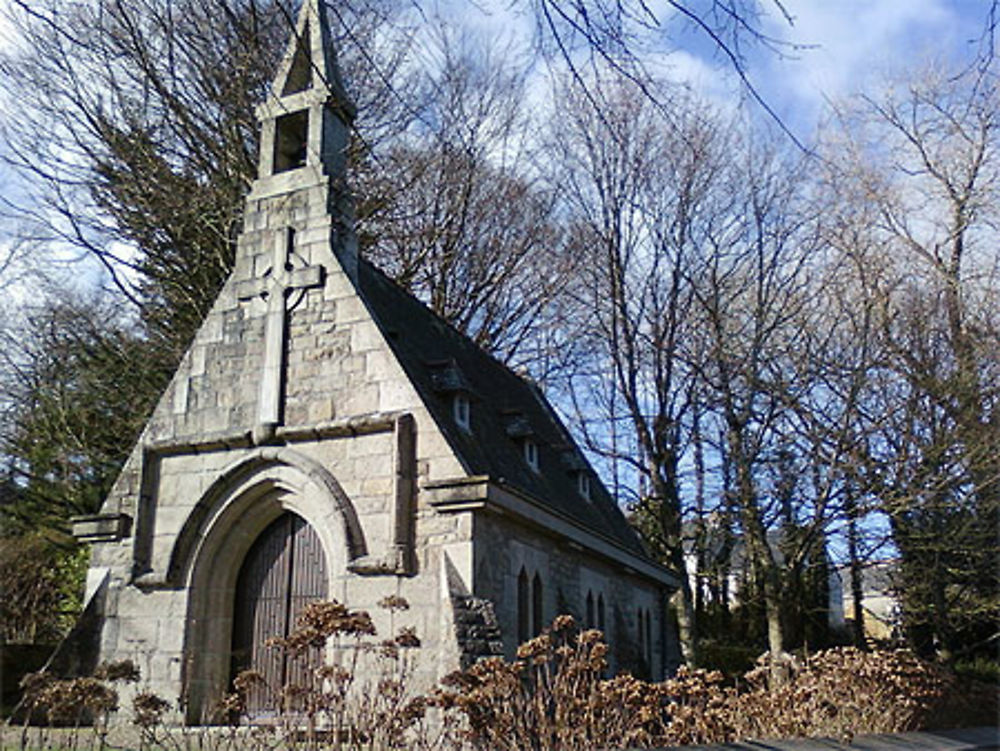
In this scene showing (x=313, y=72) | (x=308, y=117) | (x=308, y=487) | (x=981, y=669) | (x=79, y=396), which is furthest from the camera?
(x=981, y=669)

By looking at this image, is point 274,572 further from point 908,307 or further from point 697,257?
point 908,307

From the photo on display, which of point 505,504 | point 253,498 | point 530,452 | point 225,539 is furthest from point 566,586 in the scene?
point 225,539

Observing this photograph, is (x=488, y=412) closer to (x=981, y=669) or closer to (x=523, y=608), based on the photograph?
(x=523, y=608)

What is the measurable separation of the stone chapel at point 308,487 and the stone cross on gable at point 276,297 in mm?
27

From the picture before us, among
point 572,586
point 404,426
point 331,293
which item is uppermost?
point 331,293

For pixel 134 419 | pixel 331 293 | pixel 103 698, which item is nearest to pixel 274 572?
pixel 331 293

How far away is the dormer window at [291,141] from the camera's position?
14.0 m

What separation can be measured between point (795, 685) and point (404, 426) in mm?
4969

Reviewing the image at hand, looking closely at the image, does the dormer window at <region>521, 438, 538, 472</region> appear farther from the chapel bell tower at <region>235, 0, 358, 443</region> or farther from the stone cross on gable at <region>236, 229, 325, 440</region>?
the stone cross on gable at <region>236, 229, 325, 440</region>

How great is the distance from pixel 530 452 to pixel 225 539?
16.3 ft

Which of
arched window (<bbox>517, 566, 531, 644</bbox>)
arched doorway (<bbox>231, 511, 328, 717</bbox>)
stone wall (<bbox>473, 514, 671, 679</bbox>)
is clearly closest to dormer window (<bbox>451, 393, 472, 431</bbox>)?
stone wall (<bbox>473, 514, 671, 679</bbox>)

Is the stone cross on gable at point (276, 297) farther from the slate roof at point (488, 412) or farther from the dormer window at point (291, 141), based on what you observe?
the dormer window at point (291, 141)

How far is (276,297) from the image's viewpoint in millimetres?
12727

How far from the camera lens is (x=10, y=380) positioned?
1991 cm
